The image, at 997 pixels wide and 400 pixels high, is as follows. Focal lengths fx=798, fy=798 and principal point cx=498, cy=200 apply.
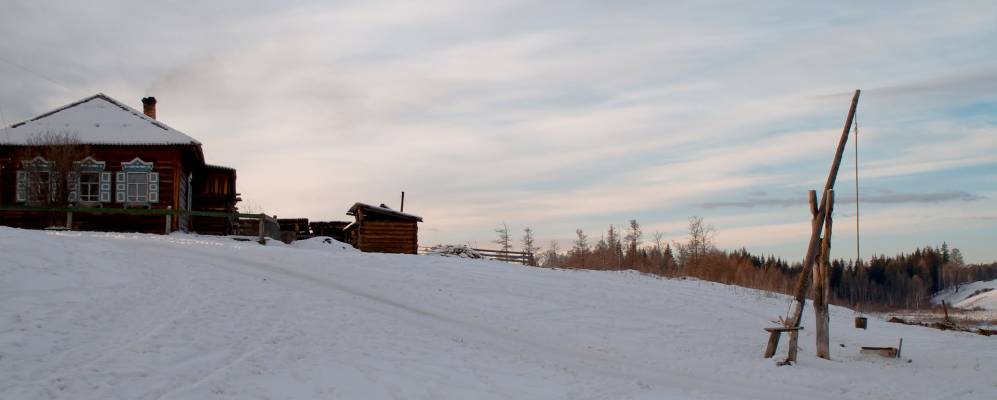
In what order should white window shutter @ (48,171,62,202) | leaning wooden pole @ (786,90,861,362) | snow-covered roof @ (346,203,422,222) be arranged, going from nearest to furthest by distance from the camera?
leaning wooden pole @ (786,90,861,362)
white window shutter @ (48,171,62,202)
snow-covered roof @ (346,203,422,222)

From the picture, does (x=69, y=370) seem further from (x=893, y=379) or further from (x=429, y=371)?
(x=893, y=379)

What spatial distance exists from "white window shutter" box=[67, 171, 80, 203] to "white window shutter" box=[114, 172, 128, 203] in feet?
5.06

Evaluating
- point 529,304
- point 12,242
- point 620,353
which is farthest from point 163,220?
point 620,353

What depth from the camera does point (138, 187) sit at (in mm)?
36750

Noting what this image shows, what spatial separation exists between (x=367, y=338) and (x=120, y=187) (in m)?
25.9

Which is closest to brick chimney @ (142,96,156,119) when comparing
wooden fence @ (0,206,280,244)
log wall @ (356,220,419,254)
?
wooden fence @ (0,206,280,244)

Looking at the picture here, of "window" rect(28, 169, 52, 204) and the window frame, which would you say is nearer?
"window" rect(28, 169, 52, 204)

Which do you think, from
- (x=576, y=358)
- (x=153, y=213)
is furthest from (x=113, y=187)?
(x=576, y=358)

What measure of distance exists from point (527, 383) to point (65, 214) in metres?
28.1

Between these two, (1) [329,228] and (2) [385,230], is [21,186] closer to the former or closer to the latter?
(2) [385,230]

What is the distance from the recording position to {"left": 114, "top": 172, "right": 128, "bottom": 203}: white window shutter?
3641cm

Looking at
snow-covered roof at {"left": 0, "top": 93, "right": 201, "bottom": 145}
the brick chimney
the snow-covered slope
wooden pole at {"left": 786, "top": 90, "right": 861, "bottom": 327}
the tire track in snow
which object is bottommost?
the snow-covered slope

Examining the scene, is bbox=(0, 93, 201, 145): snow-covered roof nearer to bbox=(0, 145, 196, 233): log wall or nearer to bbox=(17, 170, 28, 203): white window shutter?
bbox=(0, 145, 196, 233): log wall

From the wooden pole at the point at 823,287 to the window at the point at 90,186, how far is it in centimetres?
3092
